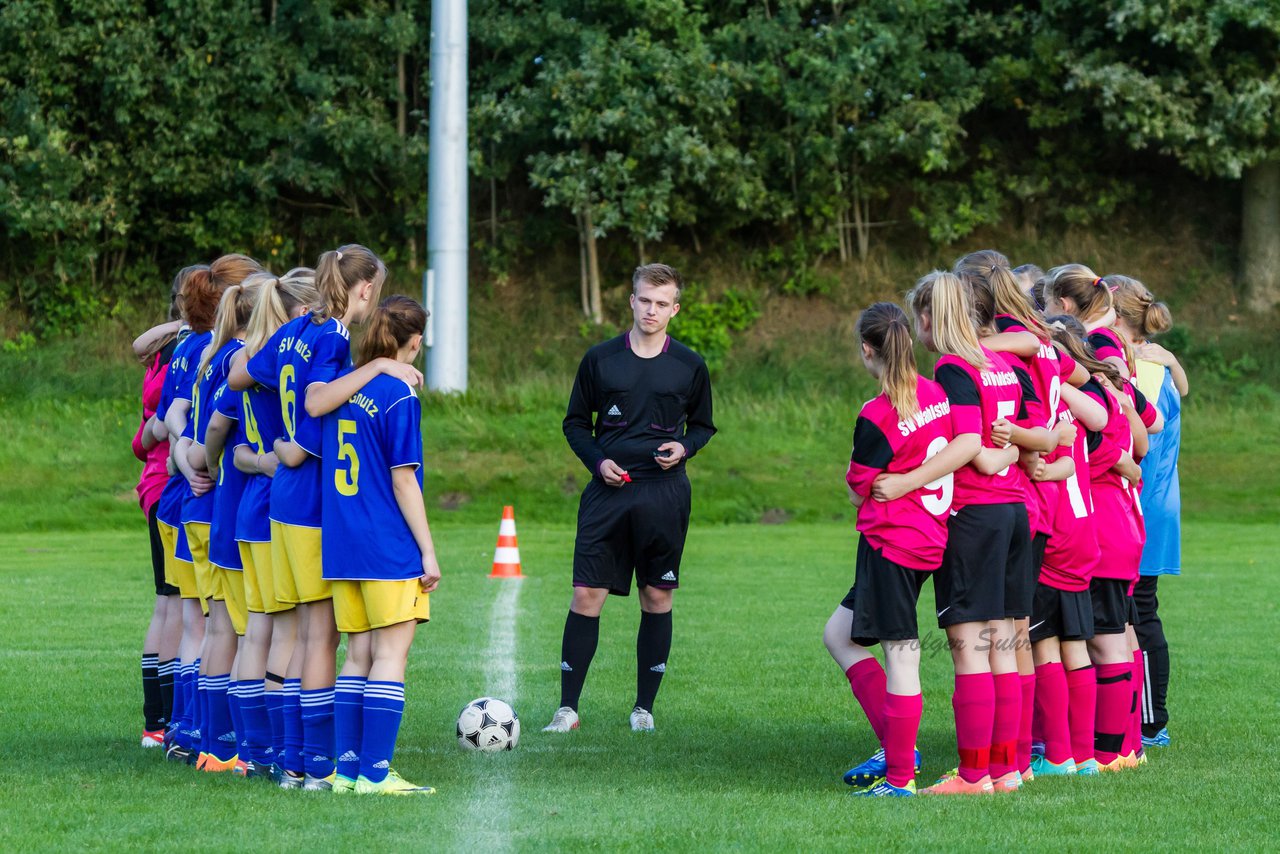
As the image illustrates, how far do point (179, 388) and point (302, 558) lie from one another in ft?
4.47

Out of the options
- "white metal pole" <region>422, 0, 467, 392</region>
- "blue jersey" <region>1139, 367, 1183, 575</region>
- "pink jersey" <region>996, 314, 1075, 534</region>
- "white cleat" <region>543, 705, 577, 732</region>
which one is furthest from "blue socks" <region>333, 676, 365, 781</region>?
"white metal pole" <region>422, 0, 467, 392</region>

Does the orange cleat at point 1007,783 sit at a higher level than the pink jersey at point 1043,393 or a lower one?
lower

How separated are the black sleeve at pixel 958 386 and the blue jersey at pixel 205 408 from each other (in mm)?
2735

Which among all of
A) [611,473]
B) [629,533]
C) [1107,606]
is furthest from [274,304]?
[1107,606]

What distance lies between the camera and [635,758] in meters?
6.55

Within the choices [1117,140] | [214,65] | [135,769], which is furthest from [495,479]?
[135,769]

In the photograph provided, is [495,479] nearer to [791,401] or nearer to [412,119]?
[791,401]

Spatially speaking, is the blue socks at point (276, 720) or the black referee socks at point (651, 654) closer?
the blue socks at point (276, 720)

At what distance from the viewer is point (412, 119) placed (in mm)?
28219

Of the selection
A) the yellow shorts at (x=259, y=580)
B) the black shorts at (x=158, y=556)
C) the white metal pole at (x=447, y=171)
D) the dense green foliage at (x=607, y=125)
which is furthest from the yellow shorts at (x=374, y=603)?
the dense green foliage at (x=607, y=125)

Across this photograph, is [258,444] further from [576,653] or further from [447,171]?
[447,171]

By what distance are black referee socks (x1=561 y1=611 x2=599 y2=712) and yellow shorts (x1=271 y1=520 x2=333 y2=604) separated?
74.5 inches

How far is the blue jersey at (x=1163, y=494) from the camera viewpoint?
7.12 meters

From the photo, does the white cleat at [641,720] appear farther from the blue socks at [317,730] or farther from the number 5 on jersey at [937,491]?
the number 5 on jersey at [937,491]
